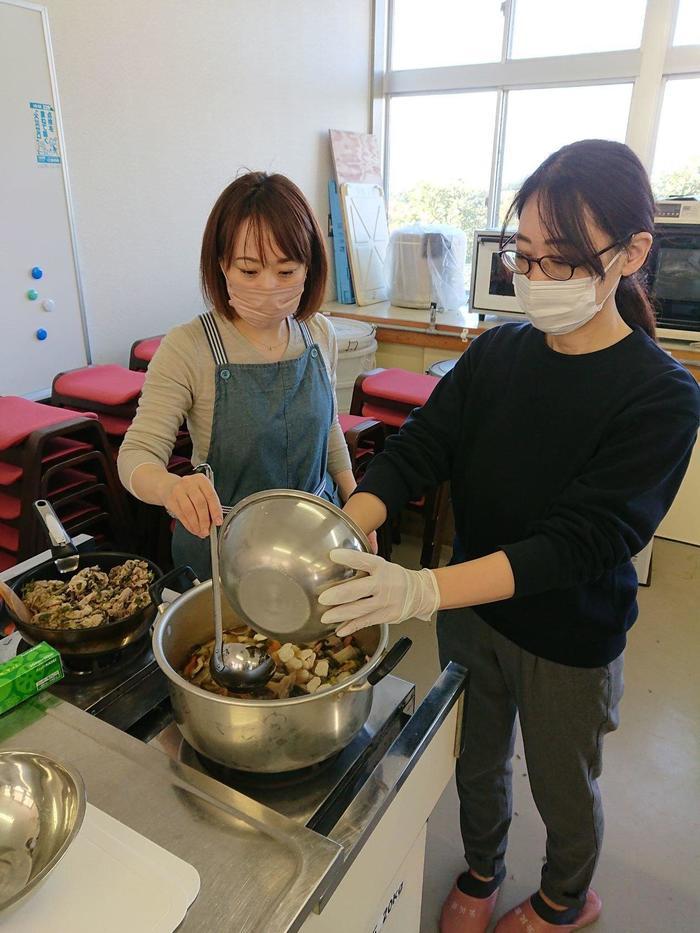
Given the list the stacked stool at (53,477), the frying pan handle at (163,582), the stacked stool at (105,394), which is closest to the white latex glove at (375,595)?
the frying pan handle at (163,582)

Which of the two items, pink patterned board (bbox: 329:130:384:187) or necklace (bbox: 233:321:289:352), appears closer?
necklace (bbox: 233:321:289:352)

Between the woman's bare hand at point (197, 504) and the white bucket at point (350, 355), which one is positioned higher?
the woman's bare hand at point (197, 504)

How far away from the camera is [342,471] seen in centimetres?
143

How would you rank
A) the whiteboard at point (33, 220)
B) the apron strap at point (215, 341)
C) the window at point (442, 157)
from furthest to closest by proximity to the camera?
1. the window at point (442, 157)
2. the whiteboard at point (33, 220)
3. the apron strap at point (215, 341)

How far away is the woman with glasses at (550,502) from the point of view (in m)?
0.88

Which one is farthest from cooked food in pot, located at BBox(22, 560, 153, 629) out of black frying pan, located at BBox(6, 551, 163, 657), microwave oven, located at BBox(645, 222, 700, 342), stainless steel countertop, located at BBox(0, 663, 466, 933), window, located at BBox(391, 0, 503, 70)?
window, located at BBox(391, 0, 503, 70)

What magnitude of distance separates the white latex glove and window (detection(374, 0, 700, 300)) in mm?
3176

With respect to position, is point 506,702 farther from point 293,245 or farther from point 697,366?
point 697,366

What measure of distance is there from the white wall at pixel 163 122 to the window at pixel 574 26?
3.34 ft

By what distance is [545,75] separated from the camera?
3.34m

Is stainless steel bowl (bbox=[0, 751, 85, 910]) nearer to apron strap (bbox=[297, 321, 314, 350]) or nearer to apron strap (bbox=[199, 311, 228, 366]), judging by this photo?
apron strap (bbox=[199, 311, 228, 366])

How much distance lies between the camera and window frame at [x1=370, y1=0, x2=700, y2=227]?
303 centimetres

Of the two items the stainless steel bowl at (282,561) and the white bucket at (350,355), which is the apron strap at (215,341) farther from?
the white bucket at (350,355)

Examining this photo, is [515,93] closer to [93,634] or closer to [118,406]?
[118,406]
